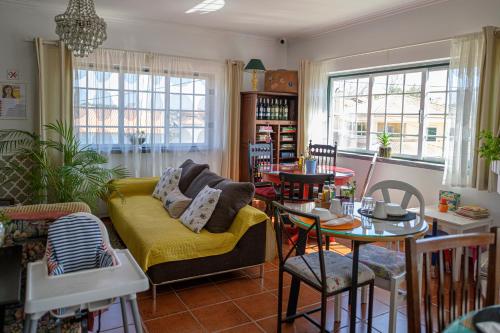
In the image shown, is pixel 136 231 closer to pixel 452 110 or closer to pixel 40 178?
pixel 40 178

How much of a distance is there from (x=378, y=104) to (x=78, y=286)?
434cm

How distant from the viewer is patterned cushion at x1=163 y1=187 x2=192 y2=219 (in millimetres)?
3830

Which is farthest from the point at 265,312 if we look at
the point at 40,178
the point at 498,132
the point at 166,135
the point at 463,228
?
the point at 166,135

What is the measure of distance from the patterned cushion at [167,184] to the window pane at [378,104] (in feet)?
8.46

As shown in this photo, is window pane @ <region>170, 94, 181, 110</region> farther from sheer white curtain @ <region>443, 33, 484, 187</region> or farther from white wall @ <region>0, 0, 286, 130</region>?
sheer white curtain @ <region>443, 33, 484, 187</region>

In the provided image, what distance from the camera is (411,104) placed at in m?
4.75

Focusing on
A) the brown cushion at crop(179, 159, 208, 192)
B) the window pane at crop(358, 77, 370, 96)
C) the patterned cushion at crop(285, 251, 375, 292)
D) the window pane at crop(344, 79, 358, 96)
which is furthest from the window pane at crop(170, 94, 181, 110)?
the patterned cushion at crop(285, 251, 375, 292)

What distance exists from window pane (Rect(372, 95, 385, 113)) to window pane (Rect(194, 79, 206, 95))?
7.66 feet

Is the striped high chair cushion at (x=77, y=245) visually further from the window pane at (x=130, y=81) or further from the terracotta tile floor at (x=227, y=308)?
the window pane at (x=130, y=81)

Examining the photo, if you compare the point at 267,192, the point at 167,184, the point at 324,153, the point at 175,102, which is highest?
the point at 175,102

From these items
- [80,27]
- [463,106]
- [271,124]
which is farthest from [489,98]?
[80,27]

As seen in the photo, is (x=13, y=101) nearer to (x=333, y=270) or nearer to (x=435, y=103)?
(x=333, y=270)

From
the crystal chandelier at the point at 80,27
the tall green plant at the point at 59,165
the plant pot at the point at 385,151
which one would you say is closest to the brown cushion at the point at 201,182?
the tall green plant at the point at 59,165

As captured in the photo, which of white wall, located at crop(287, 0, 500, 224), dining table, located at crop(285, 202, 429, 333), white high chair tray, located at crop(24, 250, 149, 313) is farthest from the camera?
white wall, located at crop(287, 0, 500, 224)
